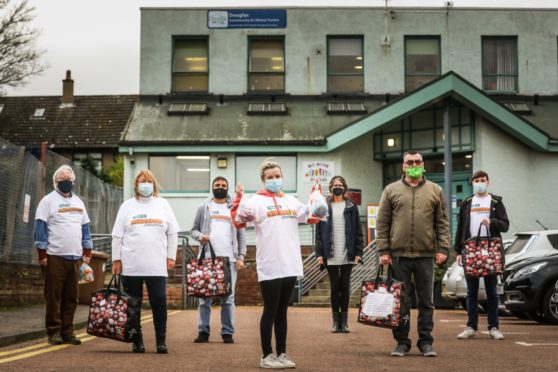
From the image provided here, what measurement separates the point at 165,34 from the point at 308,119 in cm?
544

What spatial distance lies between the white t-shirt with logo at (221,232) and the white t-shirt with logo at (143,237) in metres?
1.32

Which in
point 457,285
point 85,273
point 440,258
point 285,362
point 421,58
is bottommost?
point 285,362

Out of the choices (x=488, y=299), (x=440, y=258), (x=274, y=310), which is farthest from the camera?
(x=488, y=299)

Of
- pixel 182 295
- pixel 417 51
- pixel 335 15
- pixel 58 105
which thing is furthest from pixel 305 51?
pixel 58 105

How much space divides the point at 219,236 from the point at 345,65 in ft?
60.5

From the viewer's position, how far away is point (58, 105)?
5772 centimetres

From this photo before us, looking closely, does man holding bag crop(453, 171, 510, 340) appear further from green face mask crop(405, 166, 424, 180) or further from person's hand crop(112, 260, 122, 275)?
person's hand crop(112, 260, 122, 275)

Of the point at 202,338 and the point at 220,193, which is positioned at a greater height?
the point at 220,193

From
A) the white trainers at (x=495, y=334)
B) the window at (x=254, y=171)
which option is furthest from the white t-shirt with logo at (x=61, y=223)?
the window at (x=254, y=171)

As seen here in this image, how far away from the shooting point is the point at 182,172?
2773 centimetres

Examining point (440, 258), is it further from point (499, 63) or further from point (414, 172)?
point (499, 63)

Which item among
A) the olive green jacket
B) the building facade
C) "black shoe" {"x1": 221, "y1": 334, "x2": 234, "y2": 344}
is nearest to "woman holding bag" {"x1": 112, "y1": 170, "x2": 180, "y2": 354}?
"black shoe" {"x1": 221, "y1": 334, "x2": 234, "y2": 344}

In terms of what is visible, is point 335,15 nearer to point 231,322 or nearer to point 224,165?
point 224,165

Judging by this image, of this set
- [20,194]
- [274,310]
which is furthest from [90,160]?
[274,310]
